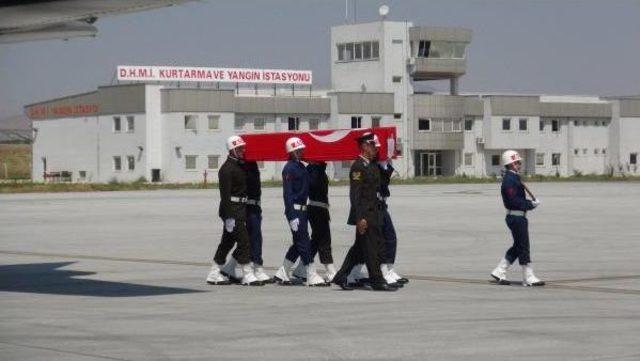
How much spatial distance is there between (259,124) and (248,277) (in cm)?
9251

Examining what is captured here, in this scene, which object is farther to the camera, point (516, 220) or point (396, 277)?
point (516, 220)

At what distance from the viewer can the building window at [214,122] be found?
10906 centimetres

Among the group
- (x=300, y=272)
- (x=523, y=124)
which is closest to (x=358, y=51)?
(x=523, y=124)

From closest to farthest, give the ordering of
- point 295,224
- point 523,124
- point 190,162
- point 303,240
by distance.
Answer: point 295,224 < point 303,240 < point 190,162 < point 523,124

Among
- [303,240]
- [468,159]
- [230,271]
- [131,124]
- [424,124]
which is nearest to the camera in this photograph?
[303,240]

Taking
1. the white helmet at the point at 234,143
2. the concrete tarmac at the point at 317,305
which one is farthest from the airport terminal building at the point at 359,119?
the white helmet at the point at 234,143

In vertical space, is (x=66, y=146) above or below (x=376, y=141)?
above

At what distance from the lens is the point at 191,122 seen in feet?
355

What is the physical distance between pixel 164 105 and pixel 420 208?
60.4 m

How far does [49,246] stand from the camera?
30.7 metres

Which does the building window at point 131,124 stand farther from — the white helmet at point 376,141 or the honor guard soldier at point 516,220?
the white helmet at point 376,141

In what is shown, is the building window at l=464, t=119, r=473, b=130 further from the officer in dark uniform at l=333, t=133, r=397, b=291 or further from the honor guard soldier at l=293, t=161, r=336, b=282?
the officer in dark uniform at l=333, t=133, r=397, b=291

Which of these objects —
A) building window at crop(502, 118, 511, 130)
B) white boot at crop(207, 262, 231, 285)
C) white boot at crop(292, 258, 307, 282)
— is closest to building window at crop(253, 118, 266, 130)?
building window at crop(502, 118, 511, 130)

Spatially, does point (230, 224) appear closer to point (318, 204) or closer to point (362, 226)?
point (318, 204)
